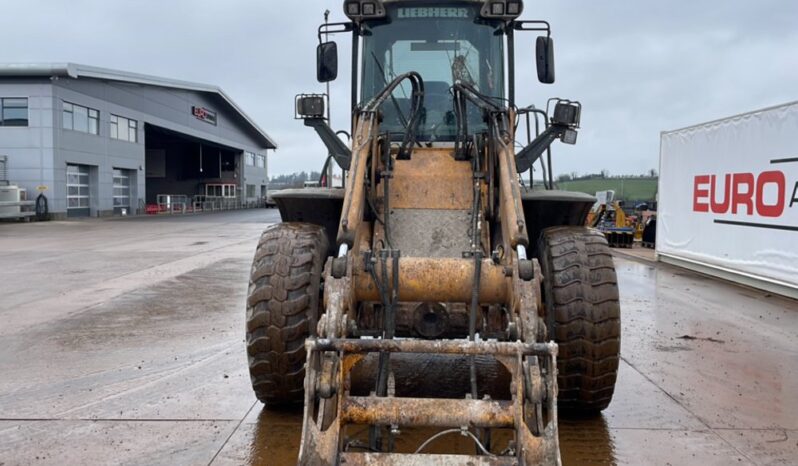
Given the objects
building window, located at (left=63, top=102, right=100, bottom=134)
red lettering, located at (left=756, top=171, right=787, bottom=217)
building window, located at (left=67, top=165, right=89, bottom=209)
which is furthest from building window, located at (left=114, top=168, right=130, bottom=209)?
red lettering, located at (left=756, top=171, right=787, bottom=217)

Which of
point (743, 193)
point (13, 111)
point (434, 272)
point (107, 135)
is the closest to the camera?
point (434, 272)

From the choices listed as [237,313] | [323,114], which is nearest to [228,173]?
[237,313]

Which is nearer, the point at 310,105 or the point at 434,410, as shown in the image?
the point at 434,410

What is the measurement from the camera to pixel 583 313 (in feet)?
13.1

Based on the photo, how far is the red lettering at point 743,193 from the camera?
10.5 m

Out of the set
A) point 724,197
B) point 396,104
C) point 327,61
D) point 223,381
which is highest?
point 327,61

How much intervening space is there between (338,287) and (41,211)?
32203 mm

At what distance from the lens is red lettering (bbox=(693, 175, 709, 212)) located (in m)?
12.1

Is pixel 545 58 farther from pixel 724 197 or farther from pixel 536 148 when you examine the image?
pixel 724 197

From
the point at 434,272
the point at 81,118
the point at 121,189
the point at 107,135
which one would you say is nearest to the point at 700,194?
the point at 434,272

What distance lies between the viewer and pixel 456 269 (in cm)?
384

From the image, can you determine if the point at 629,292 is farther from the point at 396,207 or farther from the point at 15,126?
the point at 15,126

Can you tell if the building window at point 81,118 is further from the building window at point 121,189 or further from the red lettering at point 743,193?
the red lettering at point 743,193

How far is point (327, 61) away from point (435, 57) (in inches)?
36.7
